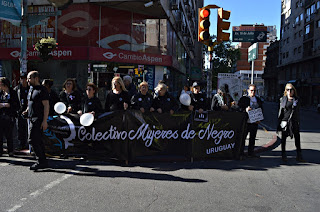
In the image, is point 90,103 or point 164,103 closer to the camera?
point 90,103

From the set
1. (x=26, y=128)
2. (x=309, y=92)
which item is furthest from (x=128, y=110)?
(x=309, y=92)

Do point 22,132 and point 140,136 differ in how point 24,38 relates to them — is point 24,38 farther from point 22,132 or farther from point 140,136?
point 140,136

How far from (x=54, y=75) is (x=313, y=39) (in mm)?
38974

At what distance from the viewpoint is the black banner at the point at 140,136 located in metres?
6.50

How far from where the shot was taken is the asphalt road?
412 centimetres

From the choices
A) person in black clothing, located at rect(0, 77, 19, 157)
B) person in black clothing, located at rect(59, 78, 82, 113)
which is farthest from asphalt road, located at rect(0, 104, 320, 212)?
person in black clothing, located at rect(59, 78, 82, 113)

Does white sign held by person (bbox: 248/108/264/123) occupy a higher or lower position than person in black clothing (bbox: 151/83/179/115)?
lower

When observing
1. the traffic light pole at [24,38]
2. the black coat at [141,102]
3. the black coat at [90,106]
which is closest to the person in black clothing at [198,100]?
the black coat at [141,102]

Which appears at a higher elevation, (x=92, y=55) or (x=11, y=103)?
(x=92, y=55)

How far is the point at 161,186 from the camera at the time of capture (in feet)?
16.4

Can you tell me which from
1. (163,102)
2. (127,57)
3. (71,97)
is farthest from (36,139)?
(127,57)

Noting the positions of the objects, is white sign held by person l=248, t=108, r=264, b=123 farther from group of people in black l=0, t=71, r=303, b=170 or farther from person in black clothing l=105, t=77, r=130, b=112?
person in black clothing l=105, t=77, r=130, b=112

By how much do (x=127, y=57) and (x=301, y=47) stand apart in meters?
40.2

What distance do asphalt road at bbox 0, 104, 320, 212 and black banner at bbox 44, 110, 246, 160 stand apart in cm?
27
